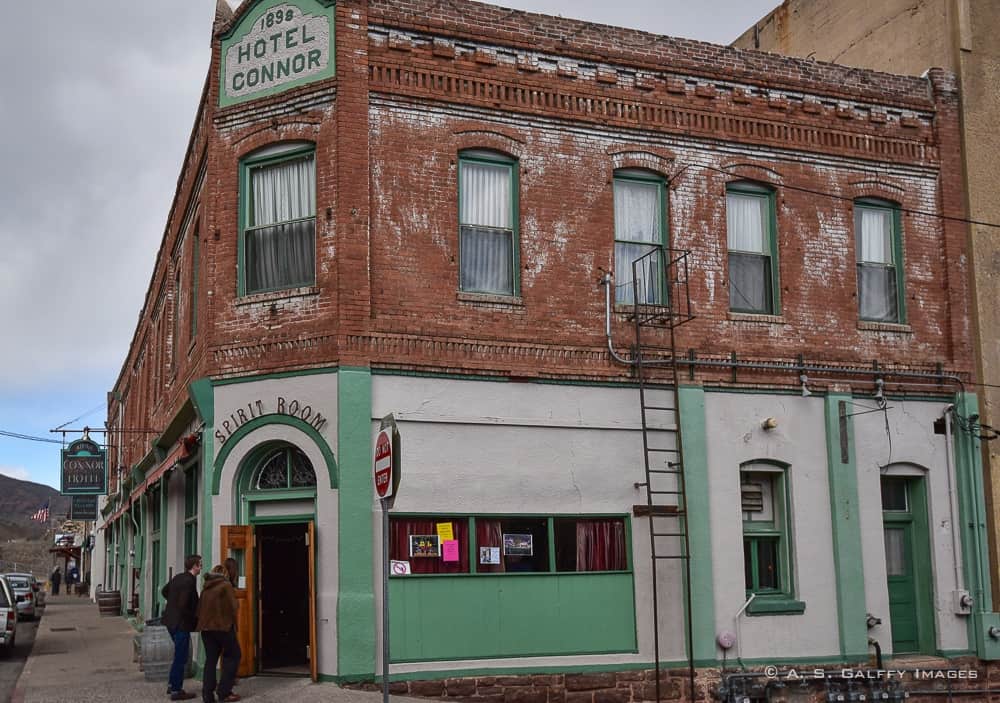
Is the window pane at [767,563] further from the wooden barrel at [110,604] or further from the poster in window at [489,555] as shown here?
the wooden barrel at [110,604]

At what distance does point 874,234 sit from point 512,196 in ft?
20.4

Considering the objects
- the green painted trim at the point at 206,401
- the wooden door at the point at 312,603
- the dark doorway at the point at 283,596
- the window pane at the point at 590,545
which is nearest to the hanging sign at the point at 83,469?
the dark doorway at the point at 283,596

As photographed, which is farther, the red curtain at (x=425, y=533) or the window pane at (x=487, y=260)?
the window pane at (x=487, y=260)

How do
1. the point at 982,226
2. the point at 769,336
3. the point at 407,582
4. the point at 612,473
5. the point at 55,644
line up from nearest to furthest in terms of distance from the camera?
the point at 407,582 → the point at 612,473 → the point at 769,336 → the point at 982,226 → the point at 55,644

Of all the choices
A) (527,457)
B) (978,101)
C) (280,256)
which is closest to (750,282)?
(527,457)

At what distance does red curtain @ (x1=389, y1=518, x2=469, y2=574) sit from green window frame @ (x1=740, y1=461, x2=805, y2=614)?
14.2ft

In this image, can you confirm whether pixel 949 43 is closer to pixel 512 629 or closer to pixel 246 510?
pixel 512 629

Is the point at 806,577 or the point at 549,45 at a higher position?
the point at 549,45

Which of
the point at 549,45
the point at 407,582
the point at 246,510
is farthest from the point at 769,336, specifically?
the point at 246,510

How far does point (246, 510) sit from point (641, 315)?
243 inches

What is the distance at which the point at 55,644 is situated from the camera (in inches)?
952

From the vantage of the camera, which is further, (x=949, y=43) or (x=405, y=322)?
(x=949, y=43)

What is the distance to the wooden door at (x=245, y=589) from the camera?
582 inches

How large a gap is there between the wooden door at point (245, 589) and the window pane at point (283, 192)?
4254 mm
